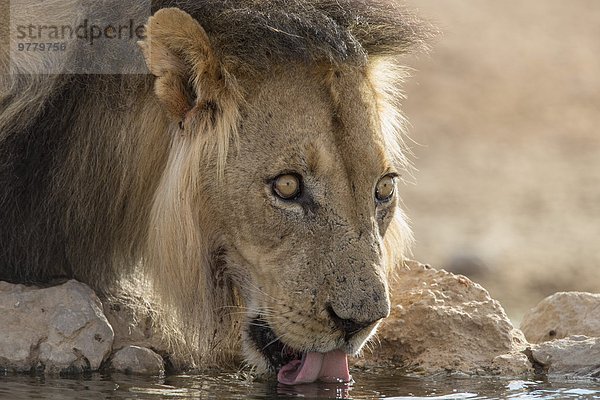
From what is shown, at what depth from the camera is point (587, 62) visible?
1744cm

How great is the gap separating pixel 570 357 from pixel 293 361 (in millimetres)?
1257

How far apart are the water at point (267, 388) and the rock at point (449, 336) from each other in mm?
136

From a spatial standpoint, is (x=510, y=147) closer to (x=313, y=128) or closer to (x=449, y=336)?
(x=449, y=336)

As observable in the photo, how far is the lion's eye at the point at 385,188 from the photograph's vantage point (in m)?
5.56

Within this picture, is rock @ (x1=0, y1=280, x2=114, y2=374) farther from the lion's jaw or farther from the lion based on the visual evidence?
the lion's jaw

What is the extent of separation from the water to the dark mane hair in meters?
1.27

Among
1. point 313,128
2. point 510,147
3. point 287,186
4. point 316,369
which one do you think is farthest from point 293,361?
point 510,147

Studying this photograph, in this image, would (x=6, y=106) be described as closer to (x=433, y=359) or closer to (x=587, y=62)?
(x=433, y=359)

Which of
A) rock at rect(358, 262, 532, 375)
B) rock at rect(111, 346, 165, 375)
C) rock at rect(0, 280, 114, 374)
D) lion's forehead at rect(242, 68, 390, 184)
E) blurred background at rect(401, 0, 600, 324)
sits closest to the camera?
lion's forehead at rect(242, 68, 390, 184)

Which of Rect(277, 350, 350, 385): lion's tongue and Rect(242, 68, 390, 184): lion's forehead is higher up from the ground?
Rect(242, 68, 390, 184): lion's forehead

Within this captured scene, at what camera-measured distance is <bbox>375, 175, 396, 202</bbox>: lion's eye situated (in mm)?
5562

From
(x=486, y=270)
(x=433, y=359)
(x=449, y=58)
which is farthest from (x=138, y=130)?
(x=449, y=58)

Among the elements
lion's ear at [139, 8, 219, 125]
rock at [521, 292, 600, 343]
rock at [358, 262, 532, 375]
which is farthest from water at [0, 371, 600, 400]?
lion's ear at [139, 8, 219, 125]

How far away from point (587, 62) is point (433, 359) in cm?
1190
